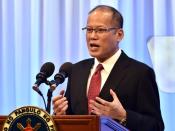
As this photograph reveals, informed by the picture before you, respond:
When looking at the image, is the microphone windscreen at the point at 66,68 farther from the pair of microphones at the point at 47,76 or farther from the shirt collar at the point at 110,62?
the shirt collar at the point at 110,62

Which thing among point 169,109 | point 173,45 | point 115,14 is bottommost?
point 169,109

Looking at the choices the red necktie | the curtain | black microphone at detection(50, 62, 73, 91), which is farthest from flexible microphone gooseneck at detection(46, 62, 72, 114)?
the curtain

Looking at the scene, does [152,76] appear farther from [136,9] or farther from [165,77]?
[136,9]

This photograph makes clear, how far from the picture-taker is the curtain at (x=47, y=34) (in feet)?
8.31

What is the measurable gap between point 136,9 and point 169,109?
0.58 meters

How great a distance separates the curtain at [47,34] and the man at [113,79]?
597 mm

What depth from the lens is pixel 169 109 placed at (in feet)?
8.01

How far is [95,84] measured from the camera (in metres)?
1.88

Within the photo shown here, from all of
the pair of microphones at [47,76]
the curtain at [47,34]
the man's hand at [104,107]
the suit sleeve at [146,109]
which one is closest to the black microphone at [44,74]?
the pair of microphones at [47,76]

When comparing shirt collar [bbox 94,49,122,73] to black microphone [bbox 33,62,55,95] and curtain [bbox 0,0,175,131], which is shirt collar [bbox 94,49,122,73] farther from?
curtain [bbox 0,0,175,131]

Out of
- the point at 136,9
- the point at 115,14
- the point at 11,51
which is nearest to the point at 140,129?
the point at 115,14

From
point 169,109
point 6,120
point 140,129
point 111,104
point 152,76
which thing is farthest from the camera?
point 169,109

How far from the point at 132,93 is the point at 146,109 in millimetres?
85

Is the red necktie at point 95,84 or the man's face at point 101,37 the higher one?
the man's face at point 101,37
